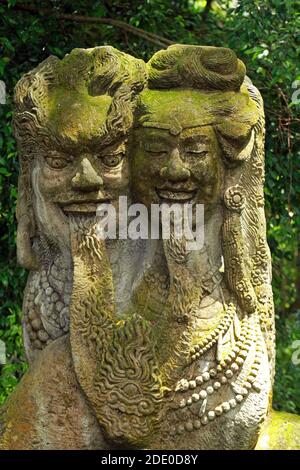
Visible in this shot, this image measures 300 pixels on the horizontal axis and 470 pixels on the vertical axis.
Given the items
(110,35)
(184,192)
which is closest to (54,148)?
(184,192)

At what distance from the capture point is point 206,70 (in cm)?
362

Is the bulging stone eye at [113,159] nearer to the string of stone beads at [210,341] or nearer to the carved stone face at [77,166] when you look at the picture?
the carved stone face at [77,166]

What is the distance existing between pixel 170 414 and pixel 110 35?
120 inches

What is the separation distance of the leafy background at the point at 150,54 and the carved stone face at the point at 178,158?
1.94 meters

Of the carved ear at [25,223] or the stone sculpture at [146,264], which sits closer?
the stone sculpture at [146,264]

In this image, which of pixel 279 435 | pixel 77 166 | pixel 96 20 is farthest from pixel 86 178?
pixel 96 20

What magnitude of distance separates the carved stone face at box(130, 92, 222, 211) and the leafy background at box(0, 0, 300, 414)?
1.94 metres

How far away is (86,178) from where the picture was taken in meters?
3.56

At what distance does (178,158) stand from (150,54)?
248cm

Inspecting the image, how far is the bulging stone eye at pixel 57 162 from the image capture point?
11.9ft

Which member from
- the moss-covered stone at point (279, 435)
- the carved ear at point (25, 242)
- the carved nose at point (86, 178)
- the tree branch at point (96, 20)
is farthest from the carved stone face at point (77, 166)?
the tree branch at point (96, 20)

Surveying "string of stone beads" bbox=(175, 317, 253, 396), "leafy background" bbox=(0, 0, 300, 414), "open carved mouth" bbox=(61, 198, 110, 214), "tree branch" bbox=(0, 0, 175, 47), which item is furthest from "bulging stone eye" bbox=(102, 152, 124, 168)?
"tree branch" bbox=(0, 0, 175, 47)

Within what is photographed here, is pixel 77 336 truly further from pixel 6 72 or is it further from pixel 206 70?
pixel 6 72

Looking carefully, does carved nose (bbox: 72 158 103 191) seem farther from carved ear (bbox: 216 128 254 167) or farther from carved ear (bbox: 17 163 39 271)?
carved ear (bbox: 216 128 254 167)
